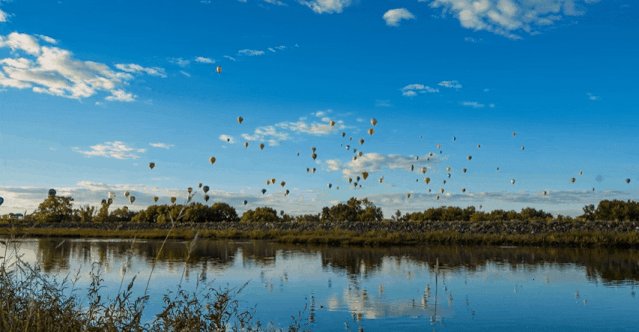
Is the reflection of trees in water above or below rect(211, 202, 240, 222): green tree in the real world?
below

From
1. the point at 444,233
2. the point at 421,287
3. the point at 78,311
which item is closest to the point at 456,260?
the point at 421,287

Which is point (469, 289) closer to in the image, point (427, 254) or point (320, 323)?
point (320, 323)

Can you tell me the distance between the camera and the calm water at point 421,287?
1400 centimetres

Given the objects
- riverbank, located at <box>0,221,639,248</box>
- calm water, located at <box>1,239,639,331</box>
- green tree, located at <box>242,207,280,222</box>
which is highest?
green tree, located at <box>242,207,280,222</box>

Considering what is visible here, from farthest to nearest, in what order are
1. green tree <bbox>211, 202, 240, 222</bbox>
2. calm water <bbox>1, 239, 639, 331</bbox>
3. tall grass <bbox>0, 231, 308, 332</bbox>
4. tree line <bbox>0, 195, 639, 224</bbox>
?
green tree <bbox>211, 202, 240, 222</bbox>, tree line <bbox>0, 195, 639, 224</bbox>, calm water <bbox>1, 239, 639, 331</bbox>, tall grass <bbox>0, 231, 308, 332</bbox>

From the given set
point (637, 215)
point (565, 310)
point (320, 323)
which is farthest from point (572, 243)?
point (637, 215)

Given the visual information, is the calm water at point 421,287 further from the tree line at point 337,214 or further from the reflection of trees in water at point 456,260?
the tree line at point 337,214

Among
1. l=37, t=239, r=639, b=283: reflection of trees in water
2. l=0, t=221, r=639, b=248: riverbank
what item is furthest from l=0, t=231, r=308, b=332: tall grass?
l=0, t=221, r=639, b=248: riverbank

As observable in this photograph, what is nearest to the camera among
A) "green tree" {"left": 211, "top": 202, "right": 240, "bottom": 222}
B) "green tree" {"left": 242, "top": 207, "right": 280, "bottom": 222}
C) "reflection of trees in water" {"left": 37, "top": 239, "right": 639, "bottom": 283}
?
"reflection of trees in water" {"left": 37, "top": 239, "right": 639, "bottom": 283}

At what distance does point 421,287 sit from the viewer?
19.4 m

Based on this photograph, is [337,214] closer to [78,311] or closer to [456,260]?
[456,260]

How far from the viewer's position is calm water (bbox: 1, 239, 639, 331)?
14.0m

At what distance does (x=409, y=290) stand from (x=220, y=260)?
14255 mm

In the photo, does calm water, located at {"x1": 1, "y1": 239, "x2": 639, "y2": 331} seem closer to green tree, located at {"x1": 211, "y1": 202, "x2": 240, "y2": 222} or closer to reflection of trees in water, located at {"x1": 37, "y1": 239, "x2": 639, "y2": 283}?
reflection of trees in water, located at {"x1": 37, "y1": 239, "x2": 639, "y2": 283}
